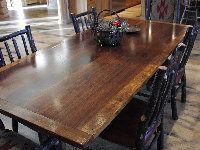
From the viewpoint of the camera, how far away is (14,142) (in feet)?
4.61

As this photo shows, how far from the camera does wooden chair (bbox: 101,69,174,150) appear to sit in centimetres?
121

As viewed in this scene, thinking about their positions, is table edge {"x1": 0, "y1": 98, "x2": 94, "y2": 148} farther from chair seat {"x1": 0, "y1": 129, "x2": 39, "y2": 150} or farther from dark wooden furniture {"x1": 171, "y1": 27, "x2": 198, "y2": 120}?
dark wooden furniture {"x1": 171, "y1": 27, "x2": 198, "y2": 120}

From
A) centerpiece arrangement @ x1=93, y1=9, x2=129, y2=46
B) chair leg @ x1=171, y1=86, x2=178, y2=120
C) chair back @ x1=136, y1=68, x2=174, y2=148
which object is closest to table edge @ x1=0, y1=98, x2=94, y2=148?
chair back @ x1=136, y1=68, x2=174, y2=148

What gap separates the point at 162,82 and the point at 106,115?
322mm

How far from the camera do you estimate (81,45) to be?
6.69 ft

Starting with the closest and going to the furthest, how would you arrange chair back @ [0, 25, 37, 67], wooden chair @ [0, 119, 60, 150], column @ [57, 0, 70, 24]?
wooden chair @ [0, 119, 60, 150] → chair back @ [0, 25, 37, 67] → column @ [57, 0, 70, 24]

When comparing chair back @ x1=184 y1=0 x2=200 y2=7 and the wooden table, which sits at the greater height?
chair back @ x1=184 y1=0 x2=200 y2=7

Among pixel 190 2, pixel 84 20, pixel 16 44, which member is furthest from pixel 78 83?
pixel 190 2

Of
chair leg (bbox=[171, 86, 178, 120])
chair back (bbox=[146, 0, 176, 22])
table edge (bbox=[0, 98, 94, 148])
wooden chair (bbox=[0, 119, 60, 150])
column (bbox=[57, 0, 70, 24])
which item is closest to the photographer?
table edge (bbox=[0, 98, 94, 148])

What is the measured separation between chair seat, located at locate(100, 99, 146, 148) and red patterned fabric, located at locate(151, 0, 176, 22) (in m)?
3.81

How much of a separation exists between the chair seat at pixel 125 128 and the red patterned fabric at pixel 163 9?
381cm

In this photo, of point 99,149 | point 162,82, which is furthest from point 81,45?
point 162,82

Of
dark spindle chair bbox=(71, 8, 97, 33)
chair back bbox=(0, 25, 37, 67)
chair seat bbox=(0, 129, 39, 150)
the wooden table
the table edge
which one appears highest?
dark spindle chair bbox=(71, 8, 97, 33)

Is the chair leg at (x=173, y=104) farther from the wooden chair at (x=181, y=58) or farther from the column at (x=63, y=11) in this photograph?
the column at (x=63, y=11)
